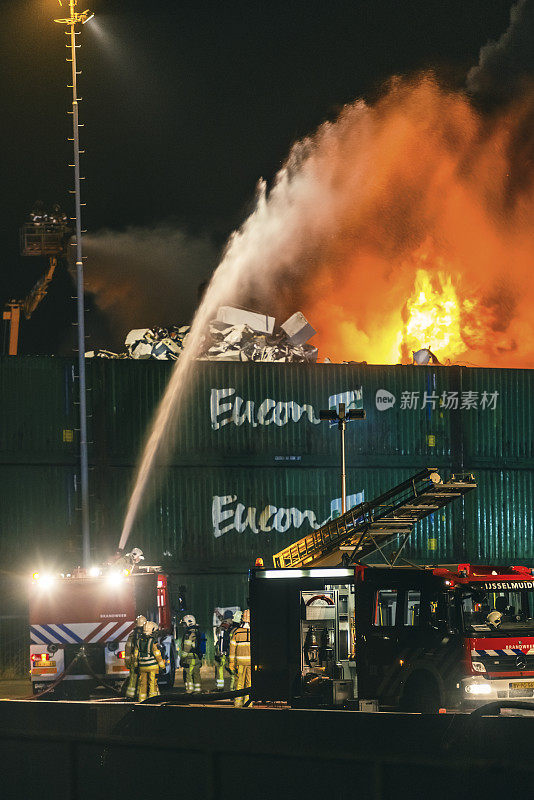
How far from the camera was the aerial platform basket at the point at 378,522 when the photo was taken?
1898 cm

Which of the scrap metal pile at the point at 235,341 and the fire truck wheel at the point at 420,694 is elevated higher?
the scrap metal pile at the point at 235,341

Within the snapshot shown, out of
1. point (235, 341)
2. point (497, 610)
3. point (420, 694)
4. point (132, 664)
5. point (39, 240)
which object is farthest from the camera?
point (39, 240)

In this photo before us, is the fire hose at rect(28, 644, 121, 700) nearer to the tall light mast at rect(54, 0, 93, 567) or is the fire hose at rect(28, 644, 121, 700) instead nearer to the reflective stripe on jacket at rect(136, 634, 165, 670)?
the reflective stripe on jacket at rect(136, 634, 165, 670)

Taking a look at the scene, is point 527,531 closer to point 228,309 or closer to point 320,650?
point 228,309

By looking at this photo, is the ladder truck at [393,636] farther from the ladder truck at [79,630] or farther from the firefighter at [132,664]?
the ladder truck at [79,630]

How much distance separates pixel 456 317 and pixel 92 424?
66.6ft

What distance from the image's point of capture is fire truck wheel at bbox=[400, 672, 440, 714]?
13.4m

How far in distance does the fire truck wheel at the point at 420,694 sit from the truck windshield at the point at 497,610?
2.96 ft

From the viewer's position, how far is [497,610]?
1367 centimetres

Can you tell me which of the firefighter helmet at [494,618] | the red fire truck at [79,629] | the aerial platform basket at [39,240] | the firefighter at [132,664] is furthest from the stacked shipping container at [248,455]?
the firefighter helmet at [494,618]

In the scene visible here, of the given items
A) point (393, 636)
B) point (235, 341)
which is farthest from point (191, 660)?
point (235, 341)

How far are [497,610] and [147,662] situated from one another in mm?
7155

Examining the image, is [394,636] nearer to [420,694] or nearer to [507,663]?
[420,694]

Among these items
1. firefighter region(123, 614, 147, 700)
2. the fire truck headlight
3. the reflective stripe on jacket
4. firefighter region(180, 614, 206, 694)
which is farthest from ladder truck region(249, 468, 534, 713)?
firefighter region(180, 614, 206, 694)
